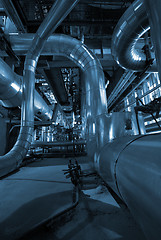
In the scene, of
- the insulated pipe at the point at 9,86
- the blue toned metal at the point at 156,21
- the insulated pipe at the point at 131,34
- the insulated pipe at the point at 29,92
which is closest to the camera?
the blue toned metal at the point at 156,21

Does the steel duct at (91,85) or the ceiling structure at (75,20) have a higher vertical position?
the ceiling structure at (75,20)

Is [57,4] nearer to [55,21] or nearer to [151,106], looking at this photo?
[55,21]

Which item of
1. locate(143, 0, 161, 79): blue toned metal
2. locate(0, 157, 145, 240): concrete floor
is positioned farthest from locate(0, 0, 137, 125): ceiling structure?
locate(0, 157, 145, 240): concrete floor

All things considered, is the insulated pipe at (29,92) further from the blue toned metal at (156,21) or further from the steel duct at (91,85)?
the blue toned metal at (156,21)

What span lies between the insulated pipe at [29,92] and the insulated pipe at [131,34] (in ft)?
1.60

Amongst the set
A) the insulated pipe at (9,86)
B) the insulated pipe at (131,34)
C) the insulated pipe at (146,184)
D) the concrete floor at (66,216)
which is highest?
the insulated pipe at (131,34)

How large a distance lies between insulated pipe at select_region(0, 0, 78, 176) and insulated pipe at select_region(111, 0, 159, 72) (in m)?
0.49

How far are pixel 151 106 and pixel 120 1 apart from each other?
1.32 meters

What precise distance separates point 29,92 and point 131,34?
1237mm

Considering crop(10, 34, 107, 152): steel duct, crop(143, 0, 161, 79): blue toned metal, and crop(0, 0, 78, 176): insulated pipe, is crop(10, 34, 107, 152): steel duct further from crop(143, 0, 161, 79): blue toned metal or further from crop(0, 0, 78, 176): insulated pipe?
crop(143, 0, 161, 79): blue toned metal

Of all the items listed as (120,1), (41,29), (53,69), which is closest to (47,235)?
(41,29)

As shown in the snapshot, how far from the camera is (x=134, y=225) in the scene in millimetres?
536

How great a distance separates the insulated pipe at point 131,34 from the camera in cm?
97

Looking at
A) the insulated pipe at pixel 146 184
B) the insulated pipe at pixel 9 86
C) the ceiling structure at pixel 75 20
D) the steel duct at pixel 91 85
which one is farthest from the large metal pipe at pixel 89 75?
the insulated pipe at pixel 146 184
